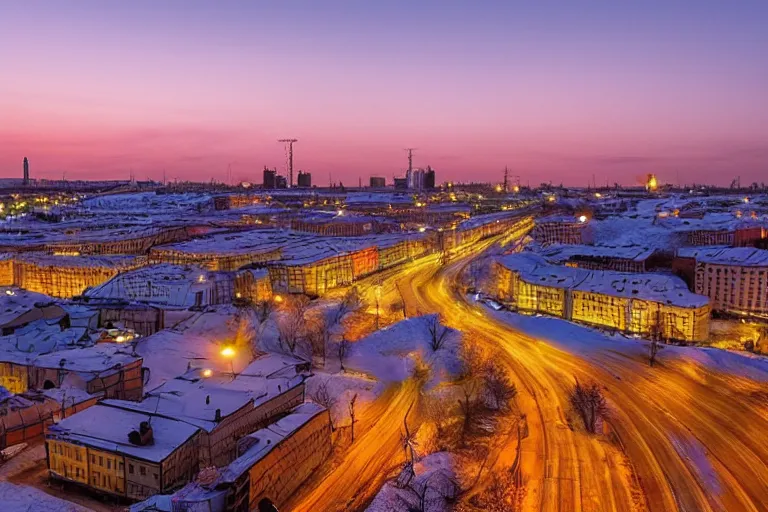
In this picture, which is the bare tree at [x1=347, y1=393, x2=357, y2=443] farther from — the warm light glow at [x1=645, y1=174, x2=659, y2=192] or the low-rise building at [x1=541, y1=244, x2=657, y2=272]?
the warm light glow at [x1=645, y1=174, x2=659, y2=192]

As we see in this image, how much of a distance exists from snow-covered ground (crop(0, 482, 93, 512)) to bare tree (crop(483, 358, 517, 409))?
975 cm

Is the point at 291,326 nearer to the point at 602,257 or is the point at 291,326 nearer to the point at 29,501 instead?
the point at 29,501

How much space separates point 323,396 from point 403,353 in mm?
4921

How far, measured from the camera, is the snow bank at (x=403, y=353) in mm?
19062

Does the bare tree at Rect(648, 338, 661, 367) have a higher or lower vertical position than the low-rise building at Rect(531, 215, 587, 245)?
lower

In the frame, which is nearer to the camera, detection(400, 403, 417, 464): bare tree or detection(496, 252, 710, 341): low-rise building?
detection(400, 403, 417, 464): bare tree

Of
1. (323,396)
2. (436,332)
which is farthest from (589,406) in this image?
(436,332)

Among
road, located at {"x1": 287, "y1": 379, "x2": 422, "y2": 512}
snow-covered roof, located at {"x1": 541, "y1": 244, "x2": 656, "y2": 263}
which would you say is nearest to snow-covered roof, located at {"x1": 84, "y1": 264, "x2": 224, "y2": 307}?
road, located at {"x1": 287, "y1": 379, "x2": 422, "y2": 512}

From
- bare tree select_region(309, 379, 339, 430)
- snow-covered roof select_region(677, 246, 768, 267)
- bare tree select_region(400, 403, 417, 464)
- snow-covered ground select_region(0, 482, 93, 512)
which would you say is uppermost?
snow-covered roof select_region(677, 246, 768, 267)

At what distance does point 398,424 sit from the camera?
1545 cm

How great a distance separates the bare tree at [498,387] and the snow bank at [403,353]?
51.8 inches

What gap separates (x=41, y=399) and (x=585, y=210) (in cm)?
7177

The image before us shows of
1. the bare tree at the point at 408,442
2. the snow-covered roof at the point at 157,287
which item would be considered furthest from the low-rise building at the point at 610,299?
the snow-covered roof at the point at 157,287

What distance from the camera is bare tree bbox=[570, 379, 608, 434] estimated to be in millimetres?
15109
